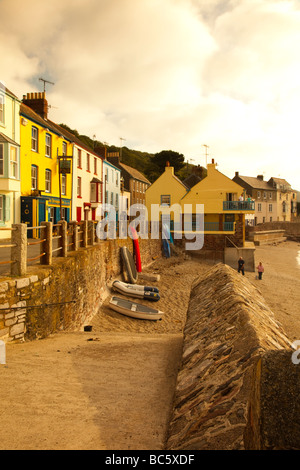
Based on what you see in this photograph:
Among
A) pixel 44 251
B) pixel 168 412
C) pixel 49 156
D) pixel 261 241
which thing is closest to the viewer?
pixel 168 412

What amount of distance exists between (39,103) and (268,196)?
6247 centimetres

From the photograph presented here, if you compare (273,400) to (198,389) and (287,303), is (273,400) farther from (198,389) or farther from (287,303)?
(287,303)

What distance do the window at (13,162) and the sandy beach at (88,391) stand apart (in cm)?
1446

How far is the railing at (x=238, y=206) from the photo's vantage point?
32.0m

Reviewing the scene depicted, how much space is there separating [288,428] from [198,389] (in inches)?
53.7

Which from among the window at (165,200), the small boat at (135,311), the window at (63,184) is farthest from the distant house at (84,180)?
the small boat at (135,311)

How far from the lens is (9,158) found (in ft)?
61.0

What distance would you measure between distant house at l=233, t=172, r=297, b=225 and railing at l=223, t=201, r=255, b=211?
38514mm

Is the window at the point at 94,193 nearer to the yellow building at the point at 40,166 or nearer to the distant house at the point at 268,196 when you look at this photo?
the yellow building at the point at 40,166

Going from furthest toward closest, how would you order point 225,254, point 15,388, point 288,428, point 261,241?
point 261,241 → point 225,254 → point 15,388 → point 288,428

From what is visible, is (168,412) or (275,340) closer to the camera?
(275,340)

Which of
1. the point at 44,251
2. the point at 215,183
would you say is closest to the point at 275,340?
the point at 44,251

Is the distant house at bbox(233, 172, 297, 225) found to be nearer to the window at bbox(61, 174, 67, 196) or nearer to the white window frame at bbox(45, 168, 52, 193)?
the window at bbox(61, 174, 67, 196)

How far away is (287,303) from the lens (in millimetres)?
19094
